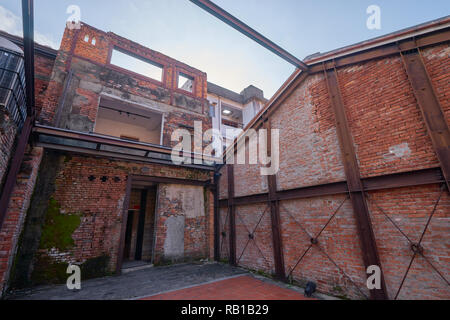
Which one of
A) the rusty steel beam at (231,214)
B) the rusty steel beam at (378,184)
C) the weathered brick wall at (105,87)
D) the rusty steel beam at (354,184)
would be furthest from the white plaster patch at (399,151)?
the weathered brick wall at (105,87)

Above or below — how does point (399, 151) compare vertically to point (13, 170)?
above

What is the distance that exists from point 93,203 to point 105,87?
16.3ft

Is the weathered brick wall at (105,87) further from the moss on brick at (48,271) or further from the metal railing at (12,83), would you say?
the moss on brick at (48,271)

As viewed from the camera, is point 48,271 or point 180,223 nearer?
point 48,271

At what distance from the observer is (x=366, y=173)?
443 cm

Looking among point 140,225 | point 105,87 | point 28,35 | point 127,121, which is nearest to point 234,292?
point 28,35

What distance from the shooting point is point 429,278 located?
3486 millimetres

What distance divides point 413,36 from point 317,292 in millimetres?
6174

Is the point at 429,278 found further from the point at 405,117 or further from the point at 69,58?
the point at 69,58

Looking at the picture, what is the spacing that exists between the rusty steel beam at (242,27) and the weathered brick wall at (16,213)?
5962 millimetres

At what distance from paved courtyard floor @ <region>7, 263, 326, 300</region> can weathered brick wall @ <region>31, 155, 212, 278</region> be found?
0.88 metres

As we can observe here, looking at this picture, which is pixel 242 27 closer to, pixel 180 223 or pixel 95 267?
pixel 180 223

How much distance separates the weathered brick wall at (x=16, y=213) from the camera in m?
4.65
